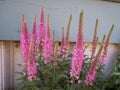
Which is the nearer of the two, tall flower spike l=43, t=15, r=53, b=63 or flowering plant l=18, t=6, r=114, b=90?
flowering plant l=18, t=6, r=114, b=90

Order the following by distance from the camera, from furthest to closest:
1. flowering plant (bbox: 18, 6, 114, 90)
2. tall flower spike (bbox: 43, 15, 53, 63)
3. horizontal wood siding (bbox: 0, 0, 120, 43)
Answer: horizontal wood siding (bbox: 0, 0, 120, 43)
tall flower spike (bbox: 43, 15, 53, 63)
flowering plant (bbox: 18, 6, 114, 90)

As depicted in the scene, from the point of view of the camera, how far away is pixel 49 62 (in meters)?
1.70

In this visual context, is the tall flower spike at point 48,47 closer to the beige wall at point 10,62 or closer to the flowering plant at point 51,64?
the flowering plant at point 51,64

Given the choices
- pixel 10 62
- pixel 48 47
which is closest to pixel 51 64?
pixel 48 47

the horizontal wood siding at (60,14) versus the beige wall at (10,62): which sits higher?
the horizontal wood siding at (60,14)

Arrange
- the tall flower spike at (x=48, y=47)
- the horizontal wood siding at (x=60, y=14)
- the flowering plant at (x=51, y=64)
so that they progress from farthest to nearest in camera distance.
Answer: the horizontal wood siding at (x=60, y=14) → the tall flower spike at (x=48, y=47) → the flowering plant at (x=51, y=64)

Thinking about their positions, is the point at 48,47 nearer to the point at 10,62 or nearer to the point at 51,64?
the point at 51,64

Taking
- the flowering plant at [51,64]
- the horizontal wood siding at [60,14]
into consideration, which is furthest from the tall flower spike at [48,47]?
the horizontal wood siding at [60,14]

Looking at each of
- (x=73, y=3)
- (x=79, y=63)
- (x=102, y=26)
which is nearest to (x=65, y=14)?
(x=73, y=3)

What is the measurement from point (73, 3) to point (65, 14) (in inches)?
5.5

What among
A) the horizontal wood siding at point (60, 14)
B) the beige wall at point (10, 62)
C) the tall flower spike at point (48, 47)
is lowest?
the beige wall at point (10, 62)

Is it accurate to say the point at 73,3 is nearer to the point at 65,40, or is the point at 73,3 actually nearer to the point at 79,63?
the point at 65,40

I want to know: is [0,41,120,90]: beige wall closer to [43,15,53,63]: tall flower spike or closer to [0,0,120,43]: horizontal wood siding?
[0,0,120,43]: horizontal wood siding

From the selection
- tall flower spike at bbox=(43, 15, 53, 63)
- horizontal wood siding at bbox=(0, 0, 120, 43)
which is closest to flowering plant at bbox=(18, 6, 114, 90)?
tall flower spike at bbox=(43, 15, 53, 63)
